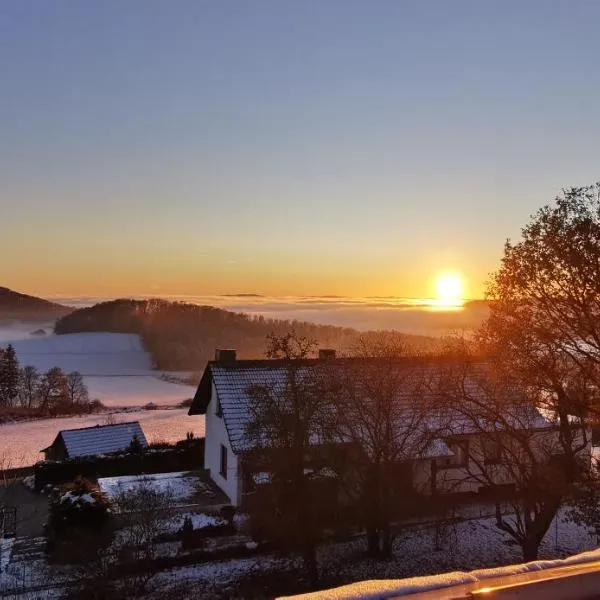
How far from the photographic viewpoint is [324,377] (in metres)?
17.4

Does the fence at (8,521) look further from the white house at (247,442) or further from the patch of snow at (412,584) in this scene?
the patch of snow at (412,584)

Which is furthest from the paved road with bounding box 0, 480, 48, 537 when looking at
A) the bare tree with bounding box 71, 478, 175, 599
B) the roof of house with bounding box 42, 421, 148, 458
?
the bare tree with bounding box 71, 478, 175, 599

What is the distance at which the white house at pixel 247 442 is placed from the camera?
19312 millimetres

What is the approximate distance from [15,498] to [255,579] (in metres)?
14.0

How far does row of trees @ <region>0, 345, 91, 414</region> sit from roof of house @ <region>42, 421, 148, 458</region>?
36.5 meters

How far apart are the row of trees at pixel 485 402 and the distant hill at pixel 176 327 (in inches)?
2869

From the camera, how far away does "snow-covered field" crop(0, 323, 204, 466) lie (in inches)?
1757

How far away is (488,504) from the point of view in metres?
21.8

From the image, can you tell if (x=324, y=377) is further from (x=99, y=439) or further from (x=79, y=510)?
(x=99, y=439)

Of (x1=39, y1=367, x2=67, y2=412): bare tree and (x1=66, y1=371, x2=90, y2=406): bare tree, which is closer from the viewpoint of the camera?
(x1=39, y1=367, x2=67, y2=412): bare tree

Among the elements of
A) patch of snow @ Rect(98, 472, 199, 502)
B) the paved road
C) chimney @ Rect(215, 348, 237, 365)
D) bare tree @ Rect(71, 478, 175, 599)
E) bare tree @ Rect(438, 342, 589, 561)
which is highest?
chimney @ Rect(215, 348, 237, 365)

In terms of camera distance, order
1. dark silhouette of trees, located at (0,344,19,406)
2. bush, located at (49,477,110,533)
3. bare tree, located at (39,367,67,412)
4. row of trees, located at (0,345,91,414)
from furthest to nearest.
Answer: dark silhouette of trees, located at (0,344,19,406) < bare tree, located at (39,367,67,412) < row of trees, located at (0,345,91,414) < bush, located at (49,477,110,533)

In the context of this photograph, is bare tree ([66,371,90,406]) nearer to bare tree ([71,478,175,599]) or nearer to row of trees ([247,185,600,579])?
bare tree ([71,478,175,599])

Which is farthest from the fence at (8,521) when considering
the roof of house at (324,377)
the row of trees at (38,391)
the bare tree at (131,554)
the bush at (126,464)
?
the row of trees at (38,391)
